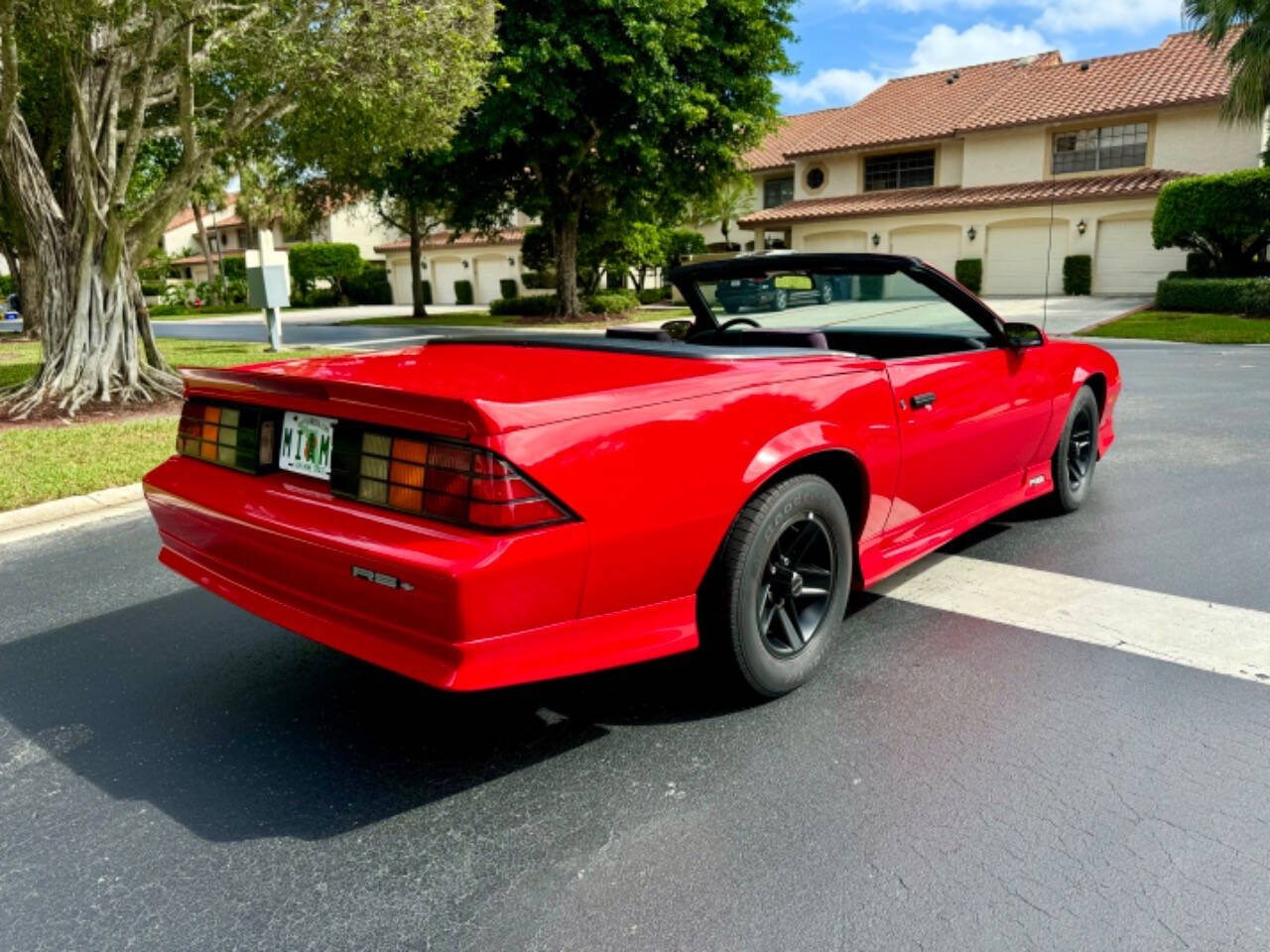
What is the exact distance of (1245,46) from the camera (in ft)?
63.5

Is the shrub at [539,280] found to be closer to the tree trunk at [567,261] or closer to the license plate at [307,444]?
the tree trunk at [567,261]

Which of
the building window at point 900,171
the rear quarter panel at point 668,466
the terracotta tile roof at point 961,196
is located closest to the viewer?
the rear quarter panel at point 668,466

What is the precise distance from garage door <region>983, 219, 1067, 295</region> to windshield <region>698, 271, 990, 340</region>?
27.0 m

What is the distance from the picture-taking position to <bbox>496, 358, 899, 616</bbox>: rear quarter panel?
7.63 feet

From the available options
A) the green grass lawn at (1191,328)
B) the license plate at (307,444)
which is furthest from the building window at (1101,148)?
the license plate at (307,444)

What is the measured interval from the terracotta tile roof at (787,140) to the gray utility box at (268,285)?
25270 millimetres

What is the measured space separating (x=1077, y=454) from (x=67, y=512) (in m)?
5.99

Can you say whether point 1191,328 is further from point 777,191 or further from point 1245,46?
point 777,191

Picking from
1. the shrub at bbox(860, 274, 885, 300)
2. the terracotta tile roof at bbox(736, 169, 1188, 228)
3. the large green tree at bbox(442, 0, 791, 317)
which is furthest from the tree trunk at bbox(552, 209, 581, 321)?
the shrub at bbox(860, 274, 885, 300)

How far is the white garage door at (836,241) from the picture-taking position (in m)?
32.6

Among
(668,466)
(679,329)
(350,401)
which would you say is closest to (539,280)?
(679,329)

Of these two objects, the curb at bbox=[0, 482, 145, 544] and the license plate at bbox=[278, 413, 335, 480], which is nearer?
the license plate at bbox=[278, 413, 335, 480]

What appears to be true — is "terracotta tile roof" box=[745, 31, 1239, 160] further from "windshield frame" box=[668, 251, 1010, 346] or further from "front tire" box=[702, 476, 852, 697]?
"front tire" box=[702, 476, 852, 697]

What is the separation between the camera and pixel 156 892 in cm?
210
